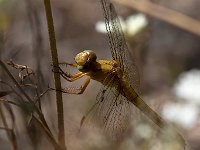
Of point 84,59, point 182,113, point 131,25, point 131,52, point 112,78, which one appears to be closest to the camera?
point 84,59

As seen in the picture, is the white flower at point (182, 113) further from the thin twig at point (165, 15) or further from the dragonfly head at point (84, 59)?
the dragonfly head at point (84, 59)

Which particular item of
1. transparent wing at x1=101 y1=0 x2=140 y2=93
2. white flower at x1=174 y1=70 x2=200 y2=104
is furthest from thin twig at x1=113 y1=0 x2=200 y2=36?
transparent wing at x1=101 y1=0 x2=140 y2=93

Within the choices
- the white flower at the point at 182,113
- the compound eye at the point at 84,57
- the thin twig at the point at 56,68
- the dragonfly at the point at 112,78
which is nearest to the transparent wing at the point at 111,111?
the dragonfly at the point at 112,78

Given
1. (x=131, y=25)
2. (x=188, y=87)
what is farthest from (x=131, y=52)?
(x=188, y=87)

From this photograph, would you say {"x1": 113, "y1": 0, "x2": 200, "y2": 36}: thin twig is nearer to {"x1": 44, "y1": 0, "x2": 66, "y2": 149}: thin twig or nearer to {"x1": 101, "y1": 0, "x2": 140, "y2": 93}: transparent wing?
{"x1": 101, "y1": 0, "x2": 140, "y2": 93}: transparent wing

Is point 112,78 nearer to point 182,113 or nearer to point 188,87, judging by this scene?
point 182,113

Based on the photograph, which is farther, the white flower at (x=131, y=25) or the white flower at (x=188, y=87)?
the white flower at (x=188, y=87)
